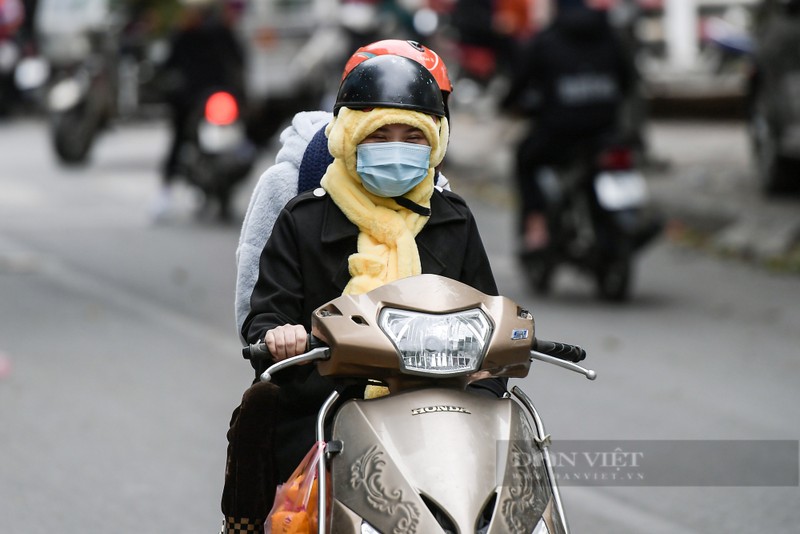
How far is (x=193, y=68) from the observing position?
1552 cm

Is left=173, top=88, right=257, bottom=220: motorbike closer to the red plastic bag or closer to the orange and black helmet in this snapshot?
the orange and black helmet

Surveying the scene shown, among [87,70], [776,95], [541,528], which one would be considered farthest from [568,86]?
[87,70]

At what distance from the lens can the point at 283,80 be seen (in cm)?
2069

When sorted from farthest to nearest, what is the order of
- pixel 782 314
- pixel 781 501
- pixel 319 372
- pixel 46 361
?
pixel 782 314
pixel 46 361
pixel 781 501
pixel 319 372

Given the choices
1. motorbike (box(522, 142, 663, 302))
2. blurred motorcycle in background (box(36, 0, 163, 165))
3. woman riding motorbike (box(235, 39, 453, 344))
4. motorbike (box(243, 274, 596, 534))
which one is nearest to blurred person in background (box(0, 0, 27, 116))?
blurred motorcycle in background (box(36, 0, 163, 165))

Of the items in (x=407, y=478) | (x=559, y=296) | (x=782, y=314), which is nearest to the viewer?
(x=407, y=478)

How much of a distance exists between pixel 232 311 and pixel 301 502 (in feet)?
24.2

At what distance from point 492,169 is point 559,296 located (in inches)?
291

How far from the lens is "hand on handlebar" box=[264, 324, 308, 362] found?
12.2 ft

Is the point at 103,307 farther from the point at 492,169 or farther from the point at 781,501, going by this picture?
the point at 492,169

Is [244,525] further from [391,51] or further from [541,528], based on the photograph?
[391,51]

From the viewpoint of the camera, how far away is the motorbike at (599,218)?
10.9m

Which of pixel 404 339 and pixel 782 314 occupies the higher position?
pixel 404 339

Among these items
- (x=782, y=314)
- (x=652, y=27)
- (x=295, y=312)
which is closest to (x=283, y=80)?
(x=652, y=27)
